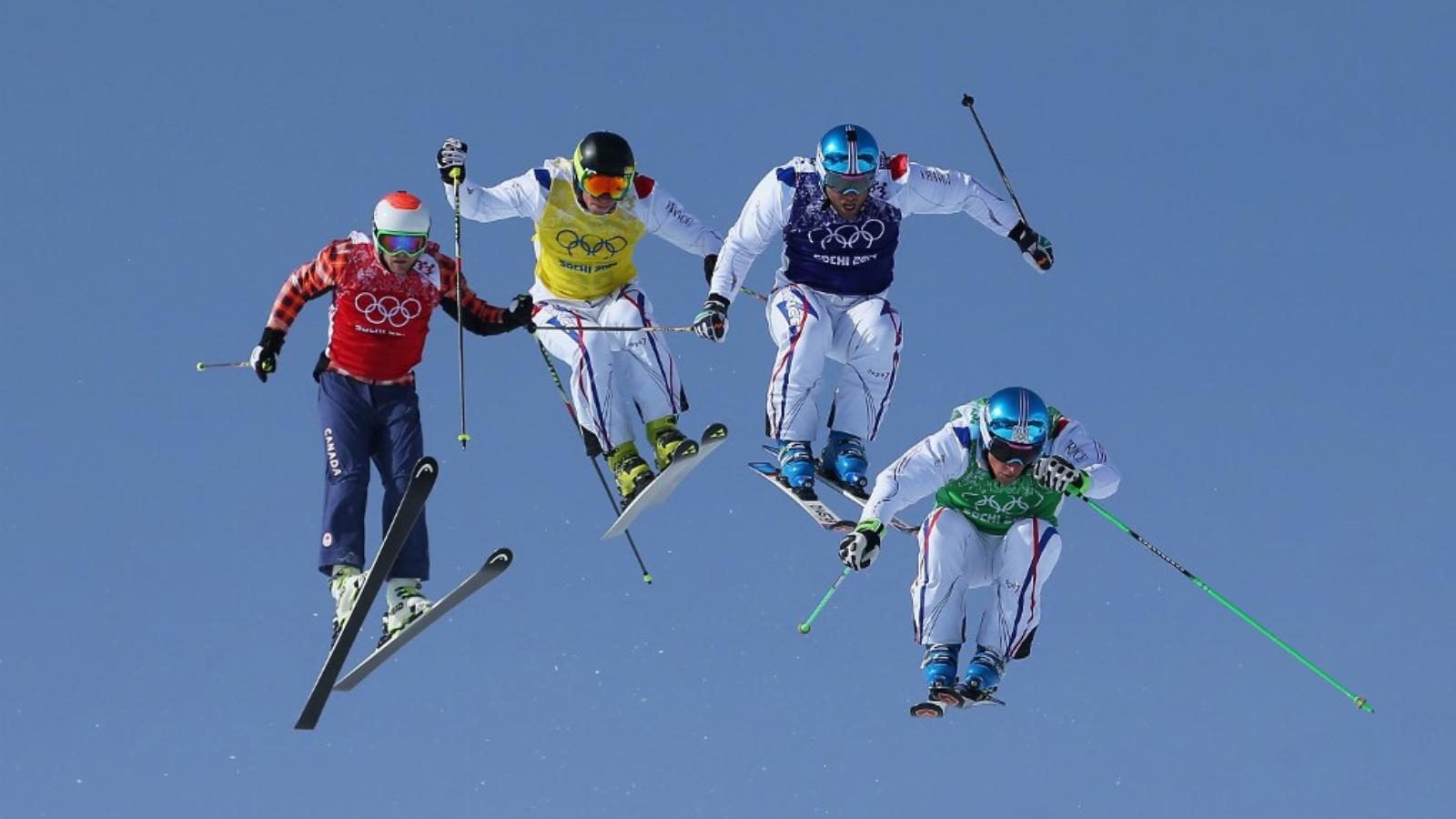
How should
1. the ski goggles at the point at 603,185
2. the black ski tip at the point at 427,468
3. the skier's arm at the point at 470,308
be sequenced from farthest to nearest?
the ski goggles at the point at 603,185, the skier's arm at the point at 470,308, the black ski tip at the point at 427,468

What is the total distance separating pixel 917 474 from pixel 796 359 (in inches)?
65.7

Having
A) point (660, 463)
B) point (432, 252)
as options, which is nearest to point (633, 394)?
point (660, 463)

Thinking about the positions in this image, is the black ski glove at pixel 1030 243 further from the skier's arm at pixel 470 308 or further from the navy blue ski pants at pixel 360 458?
the navy blue ski pants at pixel 360 458

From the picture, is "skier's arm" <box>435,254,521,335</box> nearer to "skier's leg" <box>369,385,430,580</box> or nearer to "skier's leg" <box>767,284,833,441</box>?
"skier's leg" <box>369,385,430,580</box>

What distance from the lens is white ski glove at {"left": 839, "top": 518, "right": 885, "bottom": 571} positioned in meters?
17.8

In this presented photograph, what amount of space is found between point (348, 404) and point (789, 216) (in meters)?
3.21

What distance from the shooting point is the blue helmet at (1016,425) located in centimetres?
1780

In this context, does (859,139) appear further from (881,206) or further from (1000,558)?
(1000,558)

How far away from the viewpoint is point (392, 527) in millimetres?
17500

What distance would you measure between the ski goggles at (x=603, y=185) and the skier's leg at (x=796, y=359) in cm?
127

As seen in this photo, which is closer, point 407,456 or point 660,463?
point 407,456

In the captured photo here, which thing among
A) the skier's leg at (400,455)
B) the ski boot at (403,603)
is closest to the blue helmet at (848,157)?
the skier's leg at (400,455)

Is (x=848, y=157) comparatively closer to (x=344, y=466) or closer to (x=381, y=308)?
(x=381, y=308)

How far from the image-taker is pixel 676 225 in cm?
1955
